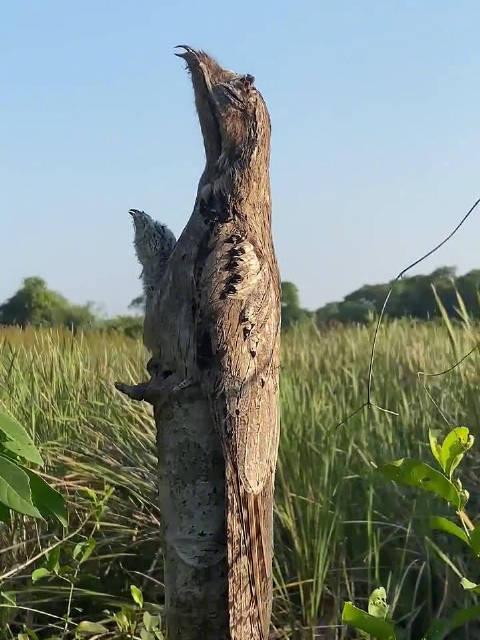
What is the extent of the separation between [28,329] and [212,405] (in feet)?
13.7

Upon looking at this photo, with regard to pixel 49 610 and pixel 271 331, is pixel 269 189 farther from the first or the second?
pixel 49 610

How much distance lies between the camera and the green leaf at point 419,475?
1105 millimetres

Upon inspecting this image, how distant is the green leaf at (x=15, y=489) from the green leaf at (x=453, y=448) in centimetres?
57

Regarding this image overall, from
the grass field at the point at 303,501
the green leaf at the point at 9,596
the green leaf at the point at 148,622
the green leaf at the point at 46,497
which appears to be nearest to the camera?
the green leaf at the point at 46,497

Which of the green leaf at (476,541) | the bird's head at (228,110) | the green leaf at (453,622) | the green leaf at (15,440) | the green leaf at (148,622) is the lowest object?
the green leaf at (148,622)

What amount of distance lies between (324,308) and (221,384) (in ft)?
35.8

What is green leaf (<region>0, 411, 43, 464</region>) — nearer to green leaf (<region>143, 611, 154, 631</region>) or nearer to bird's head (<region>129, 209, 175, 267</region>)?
bird's head (<region>129, 209, 175, 267</region>)

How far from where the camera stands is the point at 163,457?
3.79 feet

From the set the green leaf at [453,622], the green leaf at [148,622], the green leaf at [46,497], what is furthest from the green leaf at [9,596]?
the green leaf at [453,622]

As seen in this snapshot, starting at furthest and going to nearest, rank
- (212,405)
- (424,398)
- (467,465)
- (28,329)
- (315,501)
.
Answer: (28,329) < (424,398) < (467,465) < (315,501) < (212,405)

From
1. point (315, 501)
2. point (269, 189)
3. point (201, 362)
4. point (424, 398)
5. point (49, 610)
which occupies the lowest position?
point (49, 610)

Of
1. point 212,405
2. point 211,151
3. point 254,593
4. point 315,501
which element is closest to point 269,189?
point 211,151

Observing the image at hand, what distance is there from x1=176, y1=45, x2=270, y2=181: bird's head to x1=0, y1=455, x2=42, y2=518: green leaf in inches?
20.1

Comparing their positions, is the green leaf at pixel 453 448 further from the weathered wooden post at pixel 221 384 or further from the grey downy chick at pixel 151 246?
the grey downy chick at pixel 151 246
